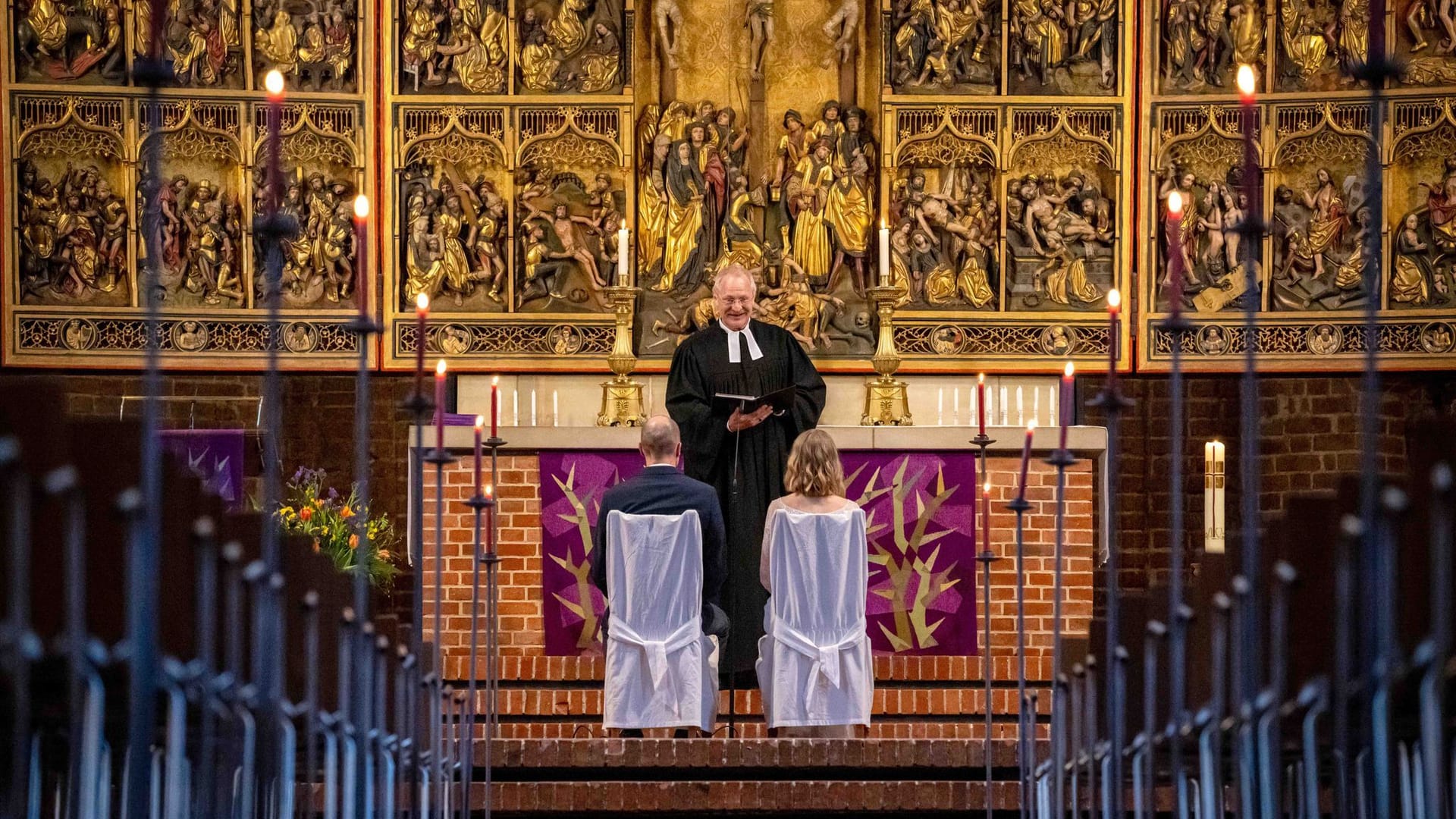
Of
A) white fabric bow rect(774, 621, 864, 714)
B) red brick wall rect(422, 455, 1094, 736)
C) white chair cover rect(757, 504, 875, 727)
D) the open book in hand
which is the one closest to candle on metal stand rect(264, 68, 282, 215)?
white chair cover rect(757, 504, 875, 727)

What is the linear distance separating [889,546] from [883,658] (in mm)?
633

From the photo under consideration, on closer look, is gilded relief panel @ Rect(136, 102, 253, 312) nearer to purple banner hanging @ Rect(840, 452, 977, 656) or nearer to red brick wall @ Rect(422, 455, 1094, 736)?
red brick wall @ Rect(422, 455, 1094, 736)

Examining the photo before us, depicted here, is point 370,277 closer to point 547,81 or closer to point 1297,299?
point 547,81

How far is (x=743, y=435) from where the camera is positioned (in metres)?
9.63

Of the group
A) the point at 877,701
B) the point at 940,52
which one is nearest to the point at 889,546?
the point at 877,701

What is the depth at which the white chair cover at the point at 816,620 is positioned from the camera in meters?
7.98

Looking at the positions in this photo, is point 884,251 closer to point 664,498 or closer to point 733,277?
point 733,277

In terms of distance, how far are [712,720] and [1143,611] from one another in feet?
8.10

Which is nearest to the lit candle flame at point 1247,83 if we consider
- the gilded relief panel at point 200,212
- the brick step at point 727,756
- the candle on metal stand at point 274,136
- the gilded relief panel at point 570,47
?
the candle on metal stand at point 274,136

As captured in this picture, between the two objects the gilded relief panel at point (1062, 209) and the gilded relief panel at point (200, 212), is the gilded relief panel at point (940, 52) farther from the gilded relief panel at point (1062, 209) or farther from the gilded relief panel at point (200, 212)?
the gilded relief panel at point (200, 212)

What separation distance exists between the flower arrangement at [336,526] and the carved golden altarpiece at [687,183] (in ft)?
3.03

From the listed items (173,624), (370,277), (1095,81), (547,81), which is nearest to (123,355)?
(370,277)

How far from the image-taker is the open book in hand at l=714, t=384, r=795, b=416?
877 cm

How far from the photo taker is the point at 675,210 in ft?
40.5
